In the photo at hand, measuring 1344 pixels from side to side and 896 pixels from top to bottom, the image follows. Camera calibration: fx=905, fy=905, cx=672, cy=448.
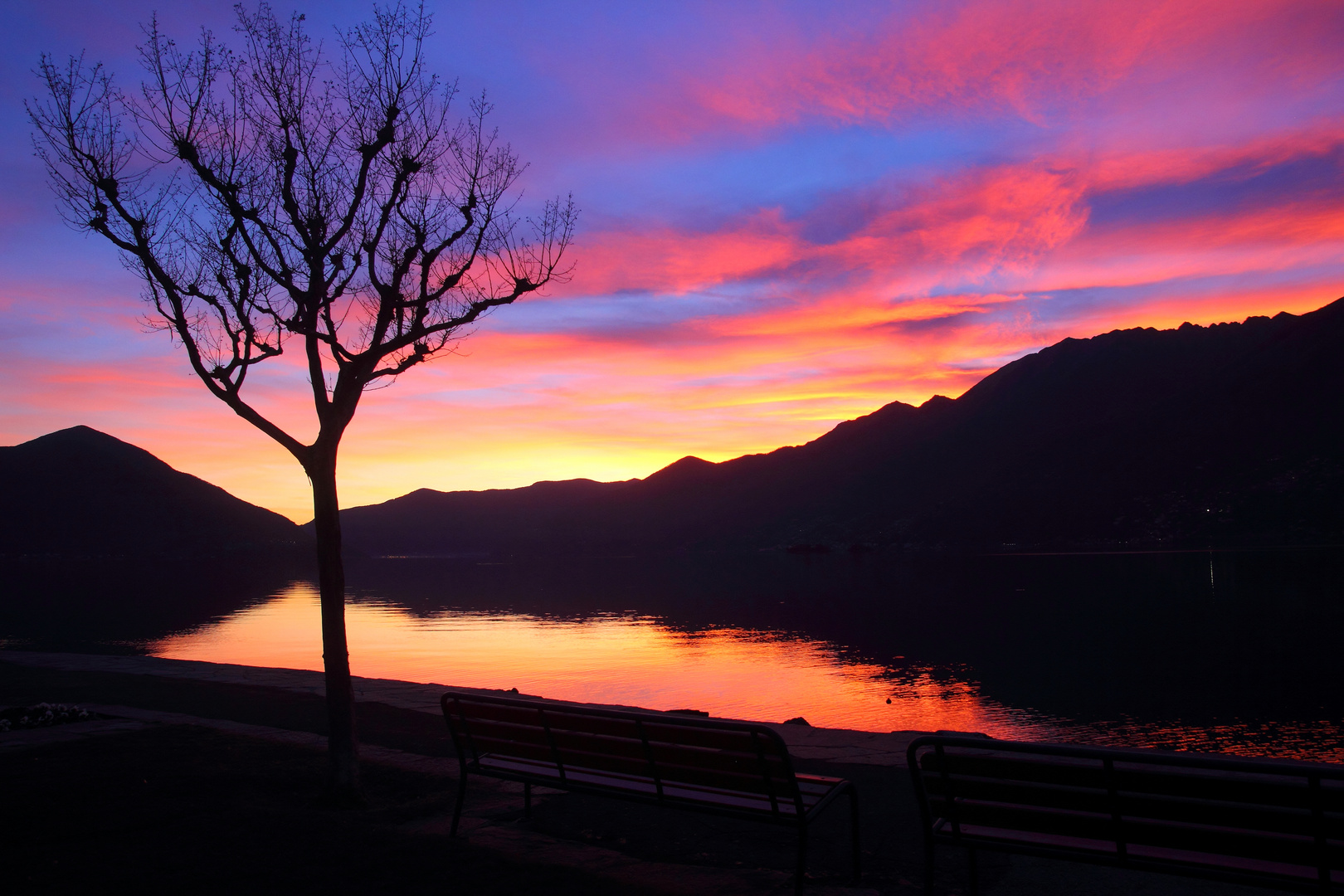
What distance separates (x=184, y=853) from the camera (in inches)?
229

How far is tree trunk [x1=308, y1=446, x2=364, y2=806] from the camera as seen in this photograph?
24.5ft

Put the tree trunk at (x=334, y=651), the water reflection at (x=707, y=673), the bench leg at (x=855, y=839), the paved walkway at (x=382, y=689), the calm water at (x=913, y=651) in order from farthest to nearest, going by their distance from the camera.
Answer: the calm water at (x=913, y=651), the water reflection at (x=707, y=673), the paved walkway at (x=382, y=689), the tree trunk at (x=334, y=651), the bench leg at (x=855, y=839)

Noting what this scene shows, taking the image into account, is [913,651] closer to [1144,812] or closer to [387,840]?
[387,840]

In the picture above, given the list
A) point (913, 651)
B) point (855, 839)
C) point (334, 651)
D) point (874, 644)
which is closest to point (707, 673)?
point (913, 651)

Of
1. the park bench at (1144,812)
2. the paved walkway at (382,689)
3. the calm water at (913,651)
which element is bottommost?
the calm water at (913,651)

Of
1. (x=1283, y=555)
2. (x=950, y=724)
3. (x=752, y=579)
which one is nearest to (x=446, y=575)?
(x=752, y=579)

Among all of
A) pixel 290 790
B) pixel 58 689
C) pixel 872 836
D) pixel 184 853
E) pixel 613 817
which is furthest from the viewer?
pixel 58 689

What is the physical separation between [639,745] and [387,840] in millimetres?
1850

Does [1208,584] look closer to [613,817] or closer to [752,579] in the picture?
[752,579]

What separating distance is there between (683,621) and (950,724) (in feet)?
155

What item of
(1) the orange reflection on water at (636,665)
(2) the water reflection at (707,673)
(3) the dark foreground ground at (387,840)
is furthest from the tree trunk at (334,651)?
(1) the orange reflection on water at (636,665)

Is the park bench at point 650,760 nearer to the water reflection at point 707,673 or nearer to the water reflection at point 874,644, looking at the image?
the water reflection at point 707,673

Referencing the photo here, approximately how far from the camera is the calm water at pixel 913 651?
3375 cm

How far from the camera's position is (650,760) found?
596 cm
